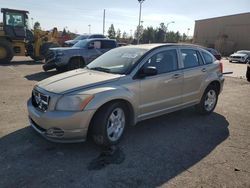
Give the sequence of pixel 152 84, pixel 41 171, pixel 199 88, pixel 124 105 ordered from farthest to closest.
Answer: pixel 199 88
pixel 152 84
pixel 124 105
pixel 41 171

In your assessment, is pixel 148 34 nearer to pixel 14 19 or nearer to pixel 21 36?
pixel 14 19

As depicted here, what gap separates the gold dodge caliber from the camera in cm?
402

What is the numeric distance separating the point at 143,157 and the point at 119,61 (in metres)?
1.98

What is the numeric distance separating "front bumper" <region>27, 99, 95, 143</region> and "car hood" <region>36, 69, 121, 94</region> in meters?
0.39

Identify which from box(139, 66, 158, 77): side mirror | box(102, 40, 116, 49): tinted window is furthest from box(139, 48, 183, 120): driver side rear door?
box(102, 40, 116, 49): tinted window

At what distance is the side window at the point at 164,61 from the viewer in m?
5.15

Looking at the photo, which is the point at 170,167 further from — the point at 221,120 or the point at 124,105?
the point at 221,120

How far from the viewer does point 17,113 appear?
6.06 m

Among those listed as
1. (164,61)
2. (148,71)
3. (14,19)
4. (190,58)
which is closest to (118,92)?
(148,71)

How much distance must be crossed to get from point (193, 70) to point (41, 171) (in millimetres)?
3871

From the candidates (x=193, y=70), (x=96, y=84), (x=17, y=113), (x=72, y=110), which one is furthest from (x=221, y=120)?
(x=17, y=113)

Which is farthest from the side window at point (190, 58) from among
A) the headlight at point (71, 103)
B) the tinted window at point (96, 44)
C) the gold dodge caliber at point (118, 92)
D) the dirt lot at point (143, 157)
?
the tinted window at point (96, 44)

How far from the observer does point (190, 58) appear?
19.9 ft

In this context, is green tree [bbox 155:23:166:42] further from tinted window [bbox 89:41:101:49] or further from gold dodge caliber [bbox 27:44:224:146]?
gold dodge caliber [bbox 27:44:224:146]
